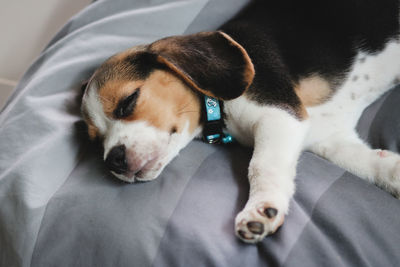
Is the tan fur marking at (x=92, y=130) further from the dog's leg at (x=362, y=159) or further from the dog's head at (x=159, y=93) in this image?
the dog's leg at (x=362, y=159)

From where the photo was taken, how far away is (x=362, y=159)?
1536 mm

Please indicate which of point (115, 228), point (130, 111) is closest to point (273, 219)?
point (115, 228)

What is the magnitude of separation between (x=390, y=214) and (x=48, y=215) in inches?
42.4

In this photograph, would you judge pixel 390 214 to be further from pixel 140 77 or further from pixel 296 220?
pixel 140 77

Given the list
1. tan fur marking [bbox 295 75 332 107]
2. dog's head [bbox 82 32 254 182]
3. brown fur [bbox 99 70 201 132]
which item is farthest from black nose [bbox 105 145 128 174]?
tan fur marking [bbox 295 75 332 107]

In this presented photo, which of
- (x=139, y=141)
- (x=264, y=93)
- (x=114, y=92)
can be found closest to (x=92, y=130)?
(x=114, y=92)

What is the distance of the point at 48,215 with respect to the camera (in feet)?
4.24

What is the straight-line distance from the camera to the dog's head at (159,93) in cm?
140

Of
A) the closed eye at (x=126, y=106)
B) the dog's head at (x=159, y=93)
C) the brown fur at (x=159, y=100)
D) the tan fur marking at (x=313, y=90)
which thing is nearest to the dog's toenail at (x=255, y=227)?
the dog's head at (x=159, y=93)

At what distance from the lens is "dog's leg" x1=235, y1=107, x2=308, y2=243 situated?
1135mm

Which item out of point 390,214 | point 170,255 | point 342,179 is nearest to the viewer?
point 170,255

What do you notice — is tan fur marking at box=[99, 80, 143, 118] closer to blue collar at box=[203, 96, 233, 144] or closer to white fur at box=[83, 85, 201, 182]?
white fur at box=[83, 85, 201, 182]

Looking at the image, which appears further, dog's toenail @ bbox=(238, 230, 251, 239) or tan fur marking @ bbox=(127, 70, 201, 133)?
tan fur marking @ bbox=(127, 70, 201, 133)

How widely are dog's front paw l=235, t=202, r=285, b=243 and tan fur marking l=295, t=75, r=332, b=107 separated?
664 millimetres
